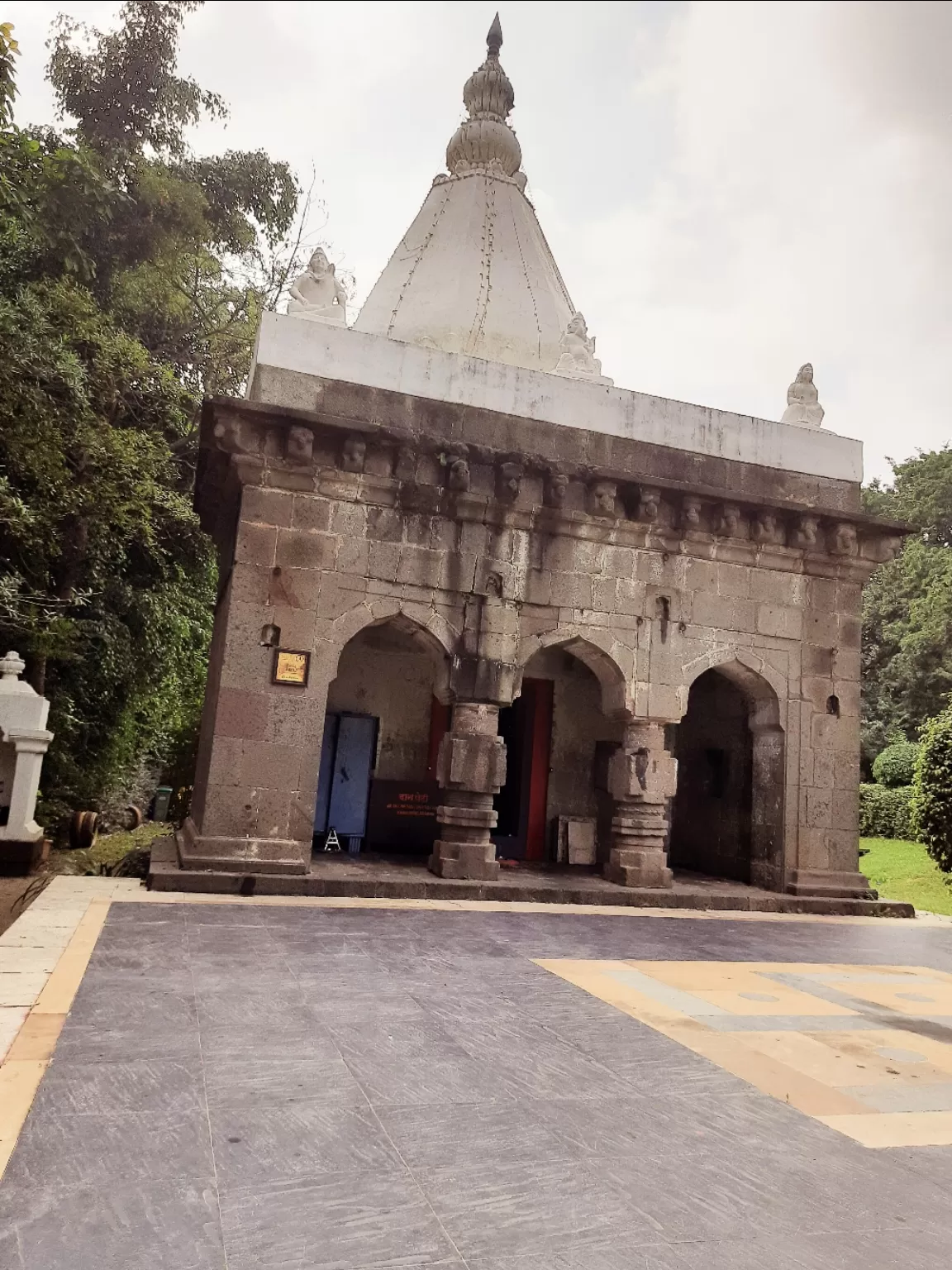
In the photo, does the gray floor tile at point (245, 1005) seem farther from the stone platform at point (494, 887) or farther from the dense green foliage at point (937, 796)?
the dense green foliage at point (937, 796)

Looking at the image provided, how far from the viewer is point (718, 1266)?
6.88 feet

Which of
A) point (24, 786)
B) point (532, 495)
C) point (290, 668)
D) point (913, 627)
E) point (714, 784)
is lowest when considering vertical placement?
point (24, 786)

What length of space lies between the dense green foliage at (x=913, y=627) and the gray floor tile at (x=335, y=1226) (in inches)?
859

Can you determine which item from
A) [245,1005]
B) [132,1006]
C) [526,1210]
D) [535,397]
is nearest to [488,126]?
[535,397]

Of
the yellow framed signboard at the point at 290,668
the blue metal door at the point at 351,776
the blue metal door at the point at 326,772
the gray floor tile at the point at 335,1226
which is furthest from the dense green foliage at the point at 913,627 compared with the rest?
the gray floor tile at the point at 335,1226

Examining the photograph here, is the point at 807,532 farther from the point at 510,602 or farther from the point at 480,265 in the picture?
the point at 480,265

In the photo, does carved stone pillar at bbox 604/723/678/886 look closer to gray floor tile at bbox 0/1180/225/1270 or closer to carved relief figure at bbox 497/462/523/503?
carved relief figure at bbox 497/462/523/503

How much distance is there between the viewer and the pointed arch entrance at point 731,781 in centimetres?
952

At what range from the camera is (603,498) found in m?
8.84

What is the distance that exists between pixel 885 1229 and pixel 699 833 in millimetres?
8924

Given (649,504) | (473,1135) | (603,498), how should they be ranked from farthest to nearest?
(649,504), (603,498), (473,1135)

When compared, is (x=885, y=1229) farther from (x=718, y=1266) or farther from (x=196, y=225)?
(x=196, y=225)

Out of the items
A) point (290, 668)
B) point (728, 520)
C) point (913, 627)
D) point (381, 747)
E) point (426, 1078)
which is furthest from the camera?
point (913, 627)

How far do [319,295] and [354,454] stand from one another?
6.62ft
